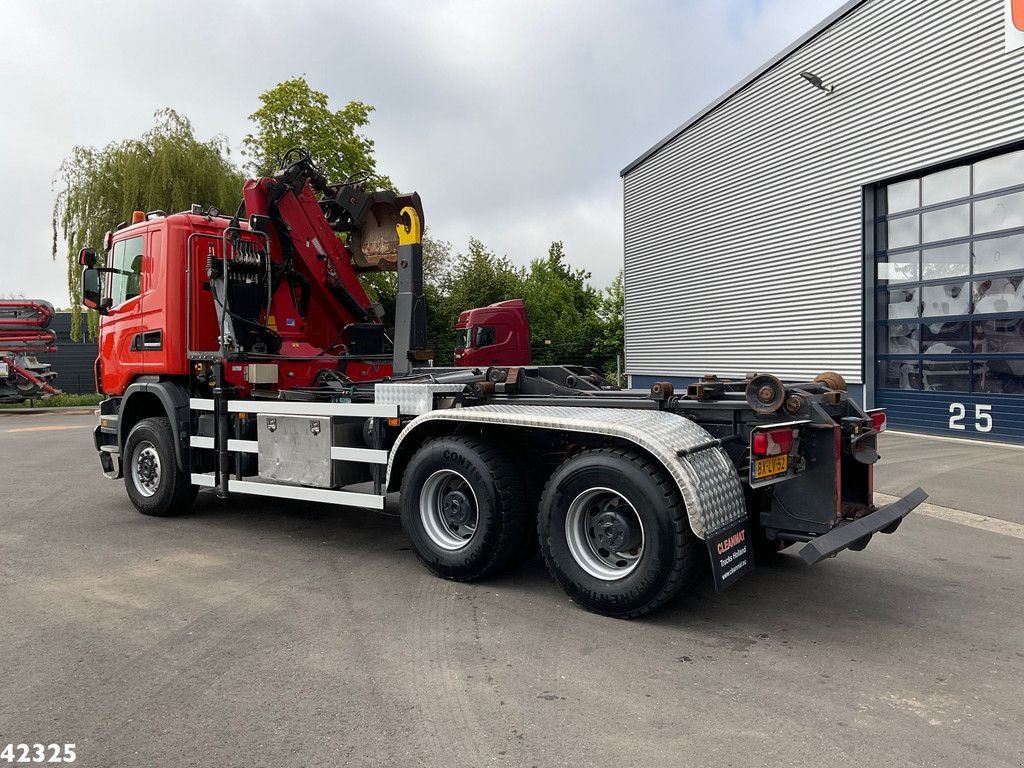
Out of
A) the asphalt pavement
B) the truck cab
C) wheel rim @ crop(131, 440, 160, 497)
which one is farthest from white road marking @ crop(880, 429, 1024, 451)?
wheel rim @ crop(131, 440, 160, 497)

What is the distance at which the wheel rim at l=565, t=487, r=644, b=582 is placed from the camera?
482 cm

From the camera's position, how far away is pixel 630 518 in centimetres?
484

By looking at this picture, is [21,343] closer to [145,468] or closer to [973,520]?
[145,468]

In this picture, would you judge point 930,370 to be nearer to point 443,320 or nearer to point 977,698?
point 977,698

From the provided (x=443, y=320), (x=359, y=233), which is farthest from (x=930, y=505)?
(x=443, y=320)

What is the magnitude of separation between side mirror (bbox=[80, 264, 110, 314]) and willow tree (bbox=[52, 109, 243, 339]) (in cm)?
2063

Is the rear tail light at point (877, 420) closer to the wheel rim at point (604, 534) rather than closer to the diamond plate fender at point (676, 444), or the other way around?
the diamond plate fender at point (676, 444)

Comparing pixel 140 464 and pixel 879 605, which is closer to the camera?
pixel 879 605

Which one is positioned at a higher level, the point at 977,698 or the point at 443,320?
the point at 443,320

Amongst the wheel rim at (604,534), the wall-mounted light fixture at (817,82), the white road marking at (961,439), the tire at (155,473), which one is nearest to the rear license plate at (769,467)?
the wheel rim at (604,534)

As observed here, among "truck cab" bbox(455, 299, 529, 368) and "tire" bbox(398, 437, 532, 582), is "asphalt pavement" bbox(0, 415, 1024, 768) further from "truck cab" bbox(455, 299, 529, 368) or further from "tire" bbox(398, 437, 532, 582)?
"truck cab" bbox(455, 299, 529, 368)

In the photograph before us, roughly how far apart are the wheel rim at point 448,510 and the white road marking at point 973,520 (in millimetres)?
5070

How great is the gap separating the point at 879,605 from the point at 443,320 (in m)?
27.7

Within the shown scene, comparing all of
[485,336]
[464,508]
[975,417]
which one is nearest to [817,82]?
[975,417]
